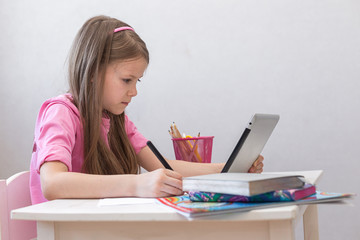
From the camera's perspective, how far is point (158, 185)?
772 mm

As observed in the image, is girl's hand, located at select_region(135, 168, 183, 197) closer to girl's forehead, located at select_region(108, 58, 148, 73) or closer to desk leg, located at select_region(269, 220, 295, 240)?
desk leg, located at select_region(269, 220, 295, 240)

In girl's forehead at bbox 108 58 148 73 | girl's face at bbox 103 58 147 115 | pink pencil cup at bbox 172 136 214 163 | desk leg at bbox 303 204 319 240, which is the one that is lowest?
desk leg at bbox 303 204 319 240

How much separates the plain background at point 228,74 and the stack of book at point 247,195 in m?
1.11

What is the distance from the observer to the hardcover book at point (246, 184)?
563 mm

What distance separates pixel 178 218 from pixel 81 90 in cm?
69

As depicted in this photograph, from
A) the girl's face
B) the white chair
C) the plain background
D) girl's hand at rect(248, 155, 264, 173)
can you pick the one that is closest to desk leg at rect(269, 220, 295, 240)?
girl's hand at rect(248, 155, 264, 173)

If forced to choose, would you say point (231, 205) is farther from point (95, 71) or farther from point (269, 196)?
point (95, 71)

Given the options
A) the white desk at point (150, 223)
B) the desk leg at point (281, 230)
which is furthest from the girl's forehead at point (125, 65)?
the desk leg at point (281, 230)

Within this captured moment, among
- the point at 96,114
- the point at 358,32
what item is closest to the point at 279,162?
the point at 358,32

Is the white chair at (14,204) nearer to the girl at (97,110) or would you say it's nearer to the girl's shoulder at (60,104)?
the girl at (97,110)

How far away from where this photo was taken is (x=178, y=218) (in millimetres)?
575

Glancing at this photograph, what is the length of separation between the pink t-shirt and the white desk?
0.86 ft

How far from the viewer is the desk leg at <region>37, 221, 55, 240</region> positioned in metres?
0.63

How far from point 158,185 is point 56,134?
0.32m
